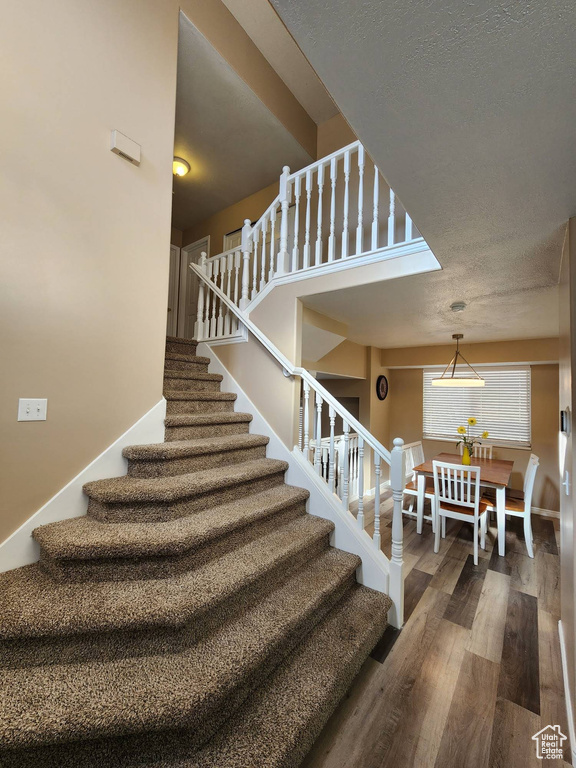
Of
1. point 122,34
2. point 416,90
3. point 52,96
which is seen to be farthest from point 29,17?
point 416,90

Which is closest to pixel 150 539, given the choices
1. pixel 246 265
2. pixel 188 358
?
pixel 188 358

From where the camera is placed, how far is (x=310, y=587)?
164cm

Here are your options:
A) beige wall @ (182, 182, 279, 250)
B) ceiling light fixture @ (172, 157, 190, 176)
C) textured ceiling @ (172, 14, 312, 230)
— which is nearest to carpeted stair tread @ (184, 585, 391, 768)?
textured ceiling @ (172, 14, 312, 230)

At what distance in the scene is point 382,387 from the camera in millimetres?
5082

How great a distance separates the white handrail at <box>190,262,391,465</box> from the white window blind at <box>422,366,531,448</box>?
2.93 m

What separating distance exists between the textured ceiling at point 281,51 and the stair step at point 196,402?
9.20ft

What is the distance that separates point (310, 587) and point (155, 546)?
856 millimetres

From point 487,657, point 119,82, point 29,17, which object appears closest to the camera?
point 29,17

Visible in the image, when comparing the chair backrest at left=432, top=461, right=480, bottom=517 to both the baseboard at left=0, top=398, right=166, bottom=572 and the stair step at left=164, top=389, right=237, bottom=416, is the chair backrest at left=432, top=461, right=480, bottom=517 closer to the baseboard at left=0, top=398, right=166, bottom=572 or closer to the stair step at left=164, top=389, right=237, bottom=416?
the stair step at left=164, top=389, right=237, bottom=416

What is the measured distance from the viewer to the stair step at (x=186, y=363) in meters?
2.92

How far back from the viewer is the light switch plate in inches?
61.4

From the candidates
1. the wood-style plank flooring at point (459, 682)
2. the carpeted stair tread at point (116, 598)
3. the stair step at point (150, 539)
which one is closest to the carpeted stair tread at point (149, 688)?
the carpeted stair tread at point (116, 598)

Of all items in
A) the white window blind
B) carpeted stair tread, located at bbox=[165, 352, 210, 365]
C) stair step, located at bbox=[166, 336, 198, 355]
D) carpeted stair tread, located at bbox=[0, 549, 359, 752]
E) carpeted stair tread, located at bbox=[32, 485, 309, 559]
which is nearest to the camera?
carpeted stair tread, located at bbox=[0, 549, 359, 752]

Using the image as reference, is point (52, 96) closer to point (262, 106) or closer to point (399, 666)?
point (262, 106)
